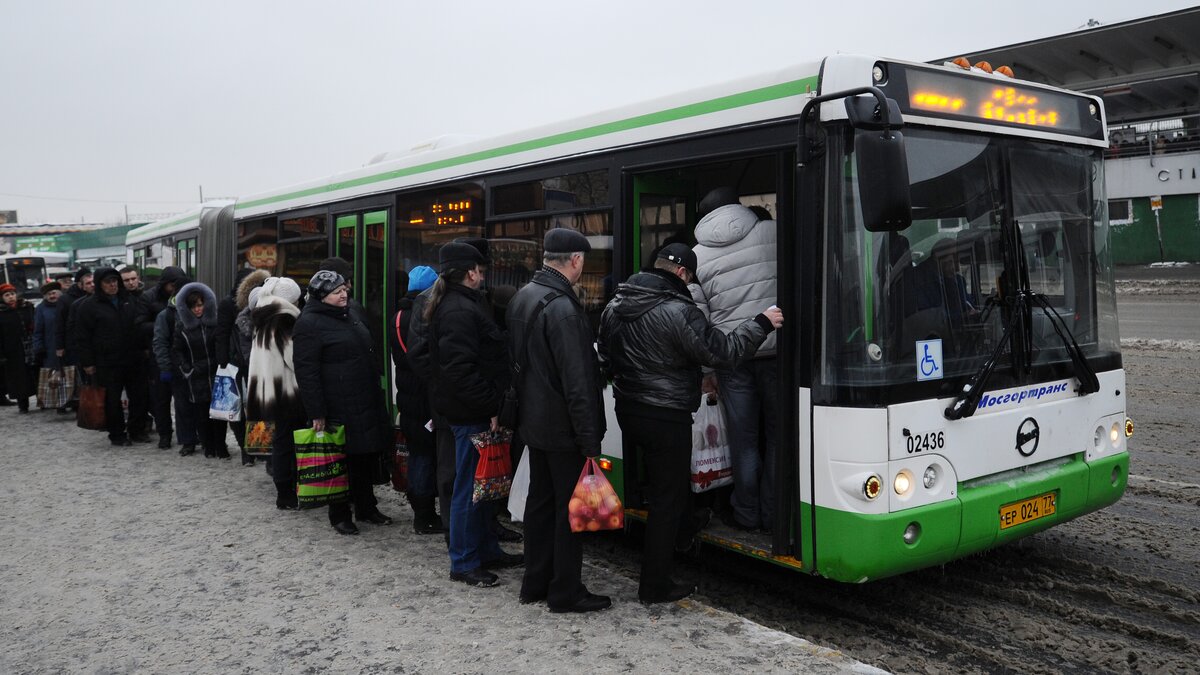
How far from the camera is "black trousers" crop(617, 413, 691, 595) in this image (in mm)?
4973

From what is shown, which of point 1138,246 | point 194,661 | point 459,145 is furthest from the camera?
point 1138,246

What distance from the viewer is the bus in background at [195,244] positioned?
12.7m

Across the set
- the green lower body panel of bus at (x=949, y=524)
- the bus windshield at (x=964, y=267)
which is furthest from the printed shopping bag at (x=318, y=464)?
the bus windshield at (x=964, y=267)

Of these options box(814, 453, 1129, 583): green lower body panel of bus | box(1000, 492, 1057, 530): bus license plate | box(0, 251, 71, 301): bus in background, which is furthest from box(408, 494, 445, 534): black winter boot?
box(0, 251, 71, 301): bus in background

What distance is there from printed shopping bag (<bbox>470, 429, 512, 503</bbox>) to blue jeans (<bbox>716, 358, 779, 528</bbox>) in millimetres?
1334

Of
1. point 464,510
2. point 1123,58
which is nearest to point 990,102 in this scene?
point 464,510

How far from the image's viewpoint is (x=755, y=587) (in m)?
5.84

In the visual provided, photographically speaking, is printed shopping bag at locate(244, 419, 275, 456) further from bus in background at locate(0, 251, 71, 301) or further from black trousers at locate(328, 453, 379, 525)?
bus in background at locate(0, 251, 71, 301)

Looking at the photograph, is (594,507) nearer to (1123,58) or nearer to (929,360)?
(929,360)

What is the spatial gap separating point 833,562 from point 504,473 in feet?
6.46

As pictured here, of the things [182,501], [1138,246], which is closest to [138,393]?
[182,501]

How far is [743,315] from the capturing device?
5305 mm

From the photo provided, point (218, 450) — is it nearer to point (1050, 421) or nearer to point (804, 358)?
point (804, 358)

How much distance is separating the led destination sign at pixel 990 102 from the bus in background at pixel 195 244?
32.6 feet
